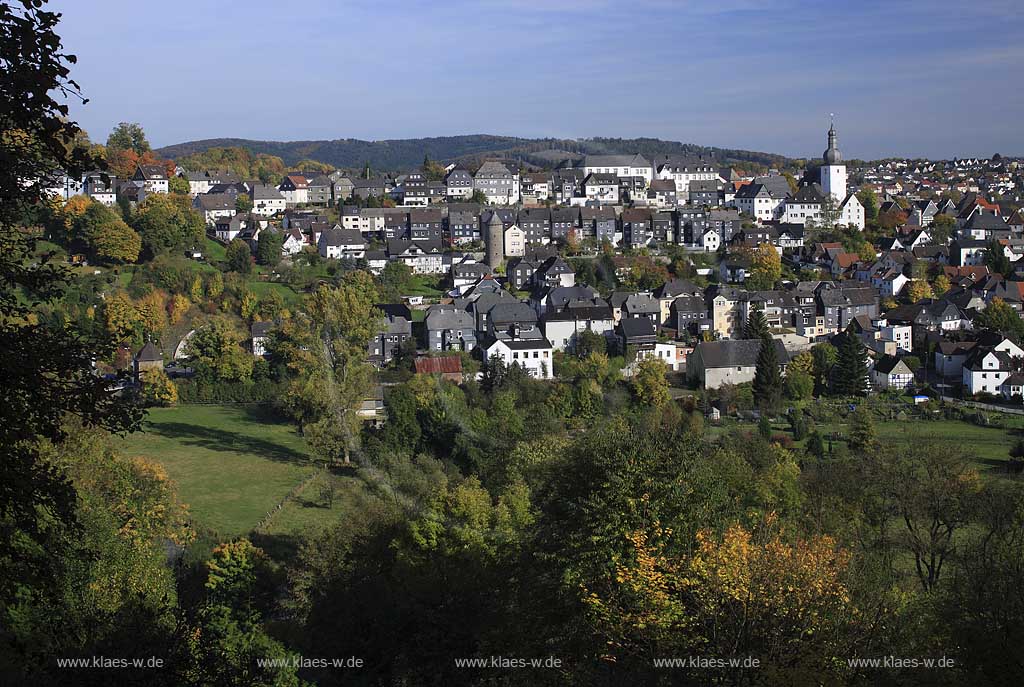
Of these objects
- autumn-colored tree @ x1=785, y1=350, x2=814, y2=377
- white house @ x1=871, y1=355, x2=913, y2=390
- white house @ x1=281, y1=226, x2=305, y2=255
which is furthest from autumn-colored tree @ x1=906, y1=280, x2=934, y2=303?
white house @ x1=281, y1=226, x2=305, y2=255

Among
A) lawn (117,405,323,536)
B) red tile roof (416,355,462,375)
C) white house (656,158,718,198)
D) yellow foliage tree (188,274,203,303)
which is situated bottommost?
lawn (117,405,323,536)

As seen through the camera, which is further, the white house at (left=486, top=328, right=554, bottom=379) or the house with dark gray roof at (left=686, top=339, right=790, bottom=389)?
the white house at (left=486, top=328, right=554, bottom=379)

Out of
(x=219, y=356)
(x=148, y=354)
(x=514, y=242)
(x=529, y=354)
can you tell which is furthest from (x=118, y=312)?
(x=514, y=242)

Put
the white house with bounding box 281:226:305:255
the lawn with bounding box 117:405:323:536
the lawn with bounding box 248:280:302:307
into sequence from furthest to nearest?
the white house with bounding box 281:226:305:255 < the lawn with bounding box 248:280:302:307 < the lawn with bounding box 117:405:323:536

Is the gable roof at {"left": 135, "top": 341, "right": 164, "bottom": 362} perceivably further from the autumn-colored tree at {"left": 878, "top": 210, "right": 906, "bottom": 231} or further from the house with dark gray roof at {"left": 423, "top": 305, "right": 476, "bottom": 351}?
the autumn-colored tree at {"left": 878, "top": 210, "right": 906, "bottom": 231}

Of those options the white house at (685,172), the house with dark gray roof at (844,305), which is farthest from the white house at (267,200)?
the house with dark gray roof at (844,305)

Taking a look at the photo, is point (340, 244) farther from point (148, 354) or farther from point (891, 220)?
point (891, 220)

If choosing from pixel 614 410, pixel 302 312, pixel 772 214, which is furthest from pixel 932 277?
pixel 302 312
